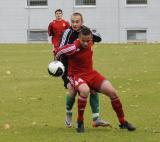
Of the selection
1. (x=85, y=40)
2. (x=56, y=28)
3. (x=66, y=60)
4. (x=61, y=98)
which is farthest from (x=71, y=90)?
(x=56, y=28)

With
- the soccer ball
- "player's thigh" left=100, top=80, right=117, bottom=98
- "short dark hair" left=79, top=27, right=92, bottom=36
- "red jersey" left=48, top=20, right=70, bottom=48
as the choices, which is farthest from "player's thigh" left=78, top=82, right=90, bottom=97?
"red jersey" left=48, top=20, right=70, bottom=48

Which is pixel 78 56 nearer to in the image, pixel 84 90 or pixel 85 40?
pixel 85 40

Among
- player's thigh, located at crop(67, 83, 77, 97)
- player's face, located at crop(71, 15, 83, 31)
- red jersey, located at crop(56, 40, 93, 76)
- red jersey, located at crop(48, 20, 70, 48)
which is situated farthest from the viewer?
red jersey, located at crop(48, 20, 70, 48)

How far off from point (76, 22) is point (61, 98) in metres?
4.61

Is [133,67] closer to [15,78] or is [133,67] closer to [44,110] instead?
[15,78]

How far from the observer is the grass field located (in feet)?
36.5

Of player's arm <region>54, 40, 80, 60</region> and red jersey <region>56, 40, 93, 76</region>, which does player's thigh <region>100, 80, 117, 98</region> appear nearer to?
red jersey <region>56, 40, 93, 76</region>

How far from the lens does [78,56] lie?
11.4 m

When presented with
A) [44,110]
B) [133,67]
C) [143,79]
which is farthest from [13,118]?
[133,67]

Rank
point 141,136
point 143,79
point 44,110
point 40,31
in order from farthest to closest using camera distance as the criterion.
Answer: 1. point 40,31
2. point 143,79
3. point 44,110
4. point 141,136

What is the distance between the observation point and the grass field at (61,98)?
11130 mm

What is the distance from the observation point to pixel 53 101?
51.1 feet

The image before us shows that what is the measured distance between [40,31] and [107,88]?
37893 mm

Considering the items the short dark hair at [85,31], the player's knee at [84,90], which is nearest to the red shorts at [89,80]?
the player's knee at [84,90]
